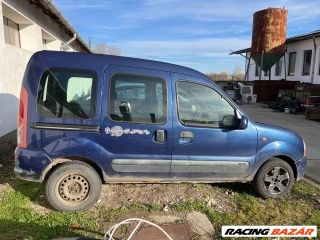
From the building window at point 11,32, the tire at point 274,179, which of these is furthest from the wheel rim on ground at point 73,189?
the building window at point 11,32

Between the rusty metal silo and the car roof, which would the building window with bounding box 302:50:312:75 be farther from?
the car roof

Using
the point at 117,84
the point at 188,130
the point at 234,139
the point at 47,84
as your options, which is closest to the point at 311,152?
the point at 234,139

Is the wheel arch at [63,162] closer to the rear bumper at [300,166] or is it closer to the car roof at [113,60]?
the car roof at [113,60]

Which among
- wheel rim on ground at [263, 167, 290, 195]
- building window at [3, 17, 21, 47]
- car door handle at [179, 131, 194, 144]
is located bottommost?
wheel rim on ground at [263, 167, 290, 195]

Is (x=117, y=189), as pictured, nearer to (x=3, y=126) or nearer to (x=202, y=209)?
(x=202, y=209)

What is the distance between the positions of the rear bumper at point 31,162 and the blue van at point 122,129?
0.01 m

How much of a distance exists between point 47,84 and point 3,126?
4.48 meters

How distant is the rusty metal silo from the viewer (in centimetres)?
2686

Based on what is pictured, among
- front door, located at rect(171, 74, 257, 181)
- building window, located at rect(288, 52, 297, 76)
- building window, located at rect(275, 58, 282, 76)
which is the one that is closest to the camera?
front door, located at rect(171, 74, 257, 181)

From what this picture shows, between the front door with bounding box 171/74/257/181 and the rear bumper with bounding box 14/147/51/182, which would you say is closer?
the rear bumper with bounding box 14/147/51/182

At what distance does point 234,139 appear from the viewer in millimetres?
5180

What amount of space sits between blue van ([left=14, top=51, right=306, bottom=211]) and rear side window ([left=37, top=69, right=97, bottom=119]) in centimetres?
1

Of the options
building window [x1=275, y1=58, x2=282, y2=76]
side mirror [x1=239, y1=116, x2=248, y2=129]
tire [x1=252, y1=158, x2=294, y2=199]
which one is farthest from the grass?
building window [x1=275, y1=58, x2=282, y2=76]

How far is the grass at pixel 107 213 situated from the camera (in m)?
4.22
